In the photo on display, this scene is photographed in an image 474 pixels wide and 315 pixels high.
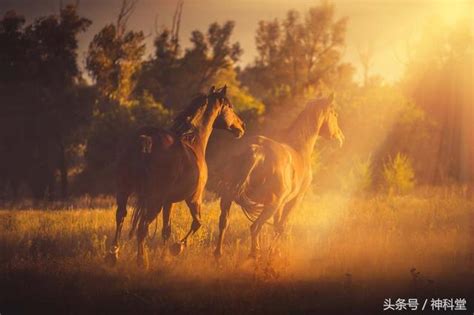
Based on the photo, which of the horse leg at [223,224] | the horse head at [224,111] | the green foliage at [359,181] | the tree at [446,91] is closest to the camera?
the horse leg at [223,224]

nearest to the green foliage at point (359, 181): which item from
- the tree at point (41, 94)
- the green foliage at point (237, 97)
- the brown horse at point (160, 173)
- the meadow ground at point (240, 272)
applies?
the meadow ground at point (240, 272)

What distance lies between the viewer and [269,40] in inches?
2287

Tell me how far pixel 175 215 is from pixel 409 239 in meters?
5.48

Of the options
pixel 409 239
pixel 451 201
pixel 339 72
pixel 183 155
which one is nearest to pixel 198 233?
pixel 183 155

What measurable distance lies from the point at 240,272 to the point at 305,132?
12.2 ft

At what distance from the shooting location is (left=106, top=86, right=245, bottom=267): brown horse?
8.44 meters

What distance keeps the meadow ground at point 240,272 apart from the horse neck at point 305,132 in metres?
1.86

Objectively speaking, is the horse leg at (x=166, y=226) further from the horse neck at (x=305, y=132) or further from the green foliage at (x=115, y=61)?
the green foliage at (x=115, y=61)

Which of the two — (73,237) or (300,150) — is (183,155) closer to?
(300,150)

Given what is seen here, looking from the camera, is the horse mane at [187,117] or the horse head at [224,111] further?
the horse head at [224,111]

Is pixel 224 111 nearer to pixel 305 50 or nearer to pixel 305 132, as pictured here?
pixel 305 132

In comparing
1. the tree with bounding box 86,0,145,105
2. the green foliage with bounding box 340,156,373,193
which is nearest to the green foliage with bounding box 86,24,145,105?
the tree with bounding box 86,0,145,105

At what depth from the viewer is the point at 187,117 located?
31.8ft

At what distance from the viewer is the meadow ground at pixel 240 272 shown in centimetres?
754
